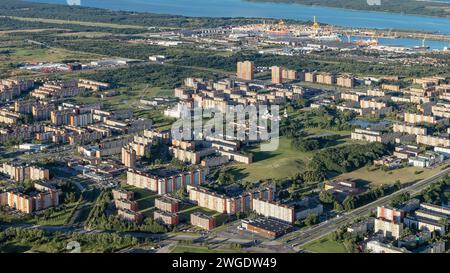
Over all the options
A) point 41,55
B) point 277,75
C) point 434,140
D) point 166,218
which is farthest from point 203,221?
point 41,55

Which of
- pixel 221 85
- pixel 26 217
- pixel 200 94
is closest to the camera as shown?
pixel 26 217

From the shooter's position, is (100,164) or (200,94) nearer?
(100,164)

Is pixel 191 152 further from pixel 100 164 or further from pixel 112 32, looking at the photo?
pixel 112 32

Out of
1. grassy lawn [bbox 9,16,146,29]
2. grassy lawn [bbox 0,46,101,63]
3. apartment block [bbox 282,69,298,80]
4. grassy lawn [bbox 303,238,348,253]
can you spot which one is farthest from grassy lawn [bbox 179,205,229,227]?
grassy lawn [bbox 9,16,146,29]

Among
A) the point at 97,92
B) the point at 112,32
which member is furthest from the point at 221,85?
the point at 112,32

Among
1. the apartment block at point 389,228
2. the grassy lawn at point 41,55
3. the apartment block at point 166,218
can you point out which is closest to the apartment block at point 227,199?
the apartment block at point 166,218

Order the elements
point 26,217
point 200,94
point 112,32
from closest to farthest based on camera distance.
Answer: point 26,217, point 200,94, point 112,32

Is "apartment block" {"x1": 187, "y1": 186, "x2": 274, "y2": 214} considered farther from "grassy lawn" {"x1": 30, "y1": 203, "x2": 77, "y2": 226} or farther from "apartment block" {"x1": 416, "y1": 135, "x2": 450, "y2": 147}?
"apartment block" {"x1": 416, "y1": 135, "x2": 450, "y2": 147}
